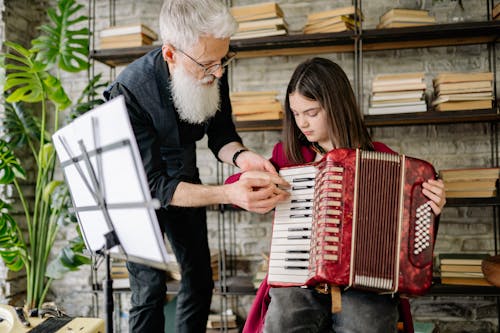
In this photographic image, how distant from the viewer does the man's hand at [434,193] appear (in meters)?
1.38

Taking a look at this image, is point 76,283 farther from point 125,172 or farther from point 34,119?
point 125,172

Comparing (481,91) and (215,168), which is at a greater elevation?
(481,91)

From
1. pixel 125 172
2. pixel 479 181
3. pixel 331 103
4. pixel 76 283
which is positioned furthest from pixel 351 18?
pixel 76 283

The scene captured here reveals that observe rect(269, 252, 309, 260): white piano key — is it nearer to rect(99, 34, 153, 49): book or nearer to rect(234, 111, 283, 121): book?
rect(234, 111, 283, 121): book

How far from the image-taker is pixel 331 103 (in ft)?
5.51

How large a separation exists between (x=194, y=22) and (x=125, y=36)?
3.67ft

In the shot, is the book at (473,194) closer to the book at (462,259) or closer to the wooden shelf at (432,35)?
the book at (462,259)

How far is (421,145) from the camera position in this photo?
2.59 m

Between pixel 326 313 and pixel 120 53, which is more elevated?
pixel 120 53

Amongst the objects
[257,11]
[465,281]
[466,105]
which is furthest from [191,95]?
[465,281]

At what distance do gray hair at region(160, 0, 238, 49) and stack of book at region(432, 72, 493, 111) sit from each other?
1236 millimetres

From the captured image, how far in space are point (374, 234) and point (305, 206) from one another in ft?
0.73

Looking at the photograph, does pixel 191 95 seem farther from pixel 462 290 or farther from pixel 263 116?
pixel 462 290

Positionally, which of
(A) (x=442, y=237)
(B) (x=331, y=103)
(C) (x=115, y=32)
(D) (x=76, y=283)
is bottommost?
(D) (x=76, y=283)
